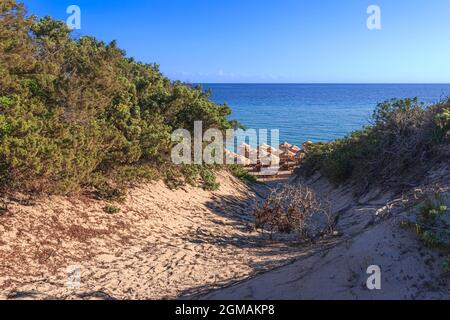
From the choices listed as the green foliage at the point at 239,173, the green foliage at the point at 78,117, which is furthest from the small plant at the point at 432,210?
the green foliage at the point at 239,173

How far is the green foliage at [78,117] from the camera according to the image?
7770 mm

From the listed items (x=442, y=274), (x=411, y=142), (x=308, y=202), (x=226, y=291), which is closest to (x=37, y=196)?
(x=226, y=291)

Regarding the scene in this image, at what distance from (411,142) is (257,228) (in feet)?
17.5

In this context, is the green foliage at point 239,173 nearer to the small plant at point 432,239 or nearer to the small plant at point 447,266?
the small plant at point 432,239

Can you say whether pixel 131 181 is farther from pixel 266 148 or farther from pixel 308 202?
pixel 266 148

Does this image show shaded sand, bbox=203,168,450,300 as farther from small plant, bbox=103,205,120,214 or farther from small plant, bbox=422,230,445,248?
small plant, bbox=103,205,120,214

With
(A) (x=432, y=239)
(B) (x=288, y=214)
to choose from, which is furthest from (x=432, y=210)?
(B) (x=288, y=214)

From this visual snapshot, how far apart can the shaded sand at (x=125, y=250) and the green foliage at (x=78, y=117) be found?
28.2 inches

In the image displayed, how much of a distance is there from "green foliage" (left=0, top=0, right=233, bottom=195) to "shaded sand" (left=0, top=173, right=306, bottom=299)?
0.72m

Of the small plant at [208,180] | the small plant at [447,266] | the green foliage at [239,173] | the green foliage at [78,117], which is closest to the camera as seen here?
the small plant at [447,266]

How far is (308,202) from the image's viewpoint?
9430mm

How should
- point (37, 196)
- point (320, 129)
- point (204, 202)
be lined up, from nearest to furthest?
1. point (37, 196)
2. point (204, 202)
3. point (320, 129)

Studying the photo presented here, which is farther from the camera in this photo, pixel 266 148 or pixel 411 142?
pixel 266 148

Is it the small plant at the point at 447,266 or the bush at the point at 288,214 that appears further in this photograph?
the bush at the point at 288,214
